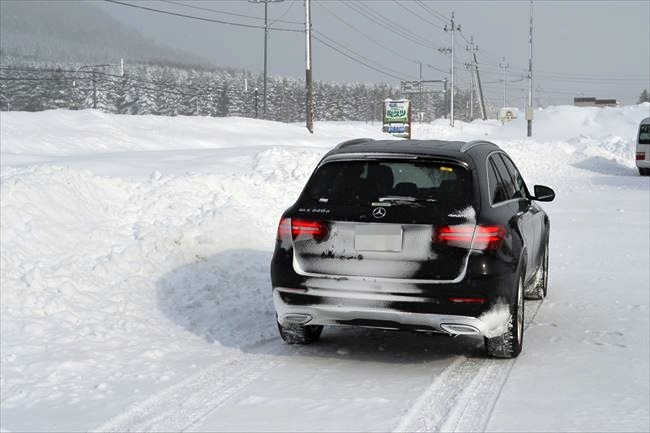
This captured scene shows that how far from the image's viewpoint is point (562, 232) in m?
13.7

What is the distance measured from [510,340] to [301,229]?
6.04 feet

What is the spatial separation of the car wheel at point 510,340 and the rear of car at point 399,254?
0.85ft

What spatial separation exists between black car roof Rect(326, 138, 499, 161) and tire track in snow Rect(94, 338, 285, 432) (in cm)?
178

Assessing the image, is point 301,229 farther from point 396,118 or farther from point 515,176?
point 396,118

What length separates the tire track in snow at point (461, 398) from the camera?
4.43 metres

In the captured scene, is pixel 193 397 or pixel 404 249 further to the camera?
pixel 404 249

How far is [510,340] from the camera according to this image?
19.2ft

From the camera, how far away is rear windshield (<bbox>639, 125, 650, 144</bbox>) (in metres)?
30.7

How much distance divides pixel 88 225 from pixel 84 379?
4.45 meters

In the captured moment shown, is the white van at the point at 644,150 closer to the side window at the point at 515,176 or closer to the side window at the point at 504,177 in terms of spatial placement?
the side window at the point at 515,176

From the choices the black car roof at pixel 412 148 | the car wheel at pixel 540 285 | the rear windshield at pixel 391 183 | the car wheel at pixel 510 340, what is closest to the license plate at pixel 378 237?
the rear windshield at pixel 391 183

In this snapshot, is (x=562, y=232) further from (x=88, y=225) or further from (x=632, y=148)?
(x=632, y=148)

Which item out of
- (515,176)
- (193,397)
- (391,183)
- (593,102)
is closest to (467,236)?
(391,183)

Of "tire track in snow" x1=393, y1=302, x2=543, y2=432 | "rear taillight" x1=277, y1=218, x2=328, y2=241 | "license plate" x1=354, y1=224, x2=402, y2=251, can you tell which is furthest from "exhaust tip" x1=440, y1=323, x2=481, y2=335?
"rear taillight" x1=277, y1=218, x2=328, y2=241
